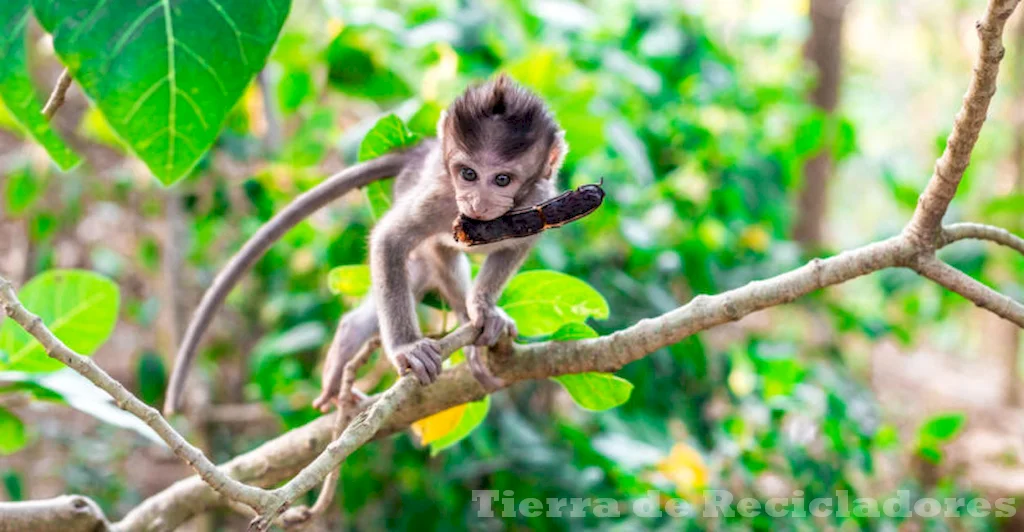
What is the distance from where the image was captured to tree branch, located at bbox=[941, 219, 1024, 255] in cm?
143

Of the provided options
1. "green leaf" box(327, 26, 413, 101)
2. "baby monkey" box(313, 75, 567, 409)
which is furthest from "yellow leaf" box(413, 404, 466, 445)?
"green leaf" box(327, 26, 413, 101)

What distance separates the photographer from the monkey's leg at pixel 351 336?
2090mm

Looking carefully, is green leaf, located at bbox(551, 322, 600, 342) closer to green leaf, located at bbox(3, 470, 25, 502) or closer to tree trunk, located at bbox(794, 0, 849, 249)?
green leaf, located at bbox(3, 470, 25, 502)

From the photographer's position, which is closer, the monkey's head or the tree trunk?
the monkey's head

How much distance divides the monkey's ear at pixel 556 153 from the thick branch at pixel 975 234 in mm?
830

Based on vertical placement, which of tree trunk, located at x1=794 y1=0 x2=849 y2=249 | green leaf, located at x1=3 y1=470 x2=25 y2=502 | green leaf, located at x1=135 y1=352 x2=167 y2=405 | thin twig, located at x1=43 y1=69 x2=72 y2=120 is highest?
tree trunk, located at x1=794 y1=0 x2=849 y2=249

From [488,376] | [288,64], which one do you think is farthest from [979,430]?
[488,376]

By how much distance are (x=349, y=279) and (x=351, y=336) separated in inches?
8.9

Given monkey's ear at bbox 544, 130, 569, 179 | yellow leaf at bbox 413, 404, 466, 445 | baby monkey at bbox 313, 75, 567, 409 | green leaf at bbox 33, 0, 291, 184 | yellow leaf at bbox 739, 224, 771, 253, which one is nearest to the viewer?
green leaf at bbox 33, 0, 291, 184

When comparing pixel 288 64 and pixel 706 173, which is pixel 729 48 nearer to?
pixel 706 173

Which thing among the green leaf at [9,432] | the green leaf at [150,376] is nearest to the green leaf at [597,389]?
the green leaf at [9,432]

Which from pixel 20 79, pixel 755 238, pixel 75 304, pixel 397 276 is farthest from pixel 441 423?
pixel 755 238

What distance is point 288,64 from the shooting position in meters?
3.19

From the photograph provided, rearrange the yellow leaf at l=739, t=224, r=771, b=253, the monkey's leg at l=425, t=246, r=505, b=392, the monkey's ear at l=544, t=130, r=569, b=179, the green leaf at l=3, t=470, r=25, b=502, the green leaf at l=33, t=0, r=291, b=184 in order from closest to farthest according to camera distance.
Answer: the green leaf at l=33, t=0, r=291, b=184 < the monkey's ear at l=544, t=130, r=569, b=179 < the monkey's leg at l=425, t=246, r=505, b=392 < the green leaf at l=3, t=470, r=25, b=502 < the yellow leaf at l=739, t=224, r=771, b=253
